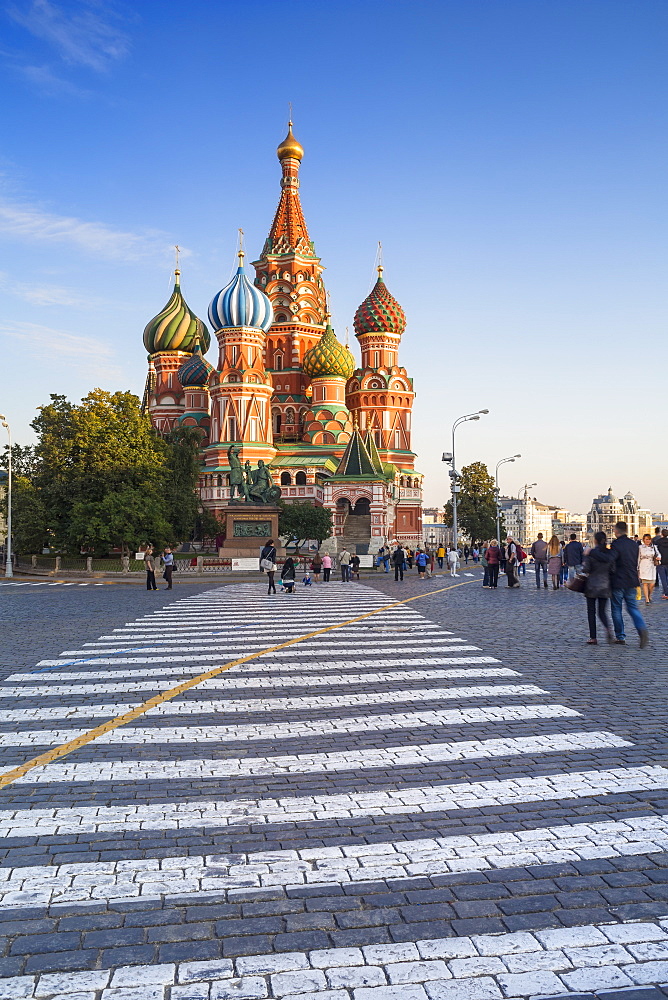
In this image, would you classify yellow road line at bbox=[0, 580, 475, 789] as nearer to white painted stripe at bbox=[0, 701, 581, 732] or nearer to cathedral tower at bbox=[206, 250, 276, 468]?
white painted stripe at bbox=[0, 701, 581, 732]

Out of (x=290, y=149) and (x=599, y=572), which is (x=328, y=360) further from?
(x=599, y=572)

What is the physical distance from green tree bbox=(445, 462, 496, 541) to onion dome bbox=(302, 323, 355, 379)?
14.6 m

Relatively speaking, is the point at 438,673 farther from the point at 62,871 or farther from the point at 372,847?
the point at 62,871

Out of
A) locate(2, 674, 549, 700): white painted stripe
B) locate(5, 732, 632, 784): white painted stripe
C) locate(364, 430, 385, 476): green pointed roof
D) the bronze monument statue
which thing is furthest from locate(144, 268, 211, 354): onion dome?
locate(5, 732, 632, 784): white painted stripe

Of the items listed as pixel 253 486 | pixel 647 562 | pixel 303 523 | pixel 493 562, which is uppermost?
pixel 253 486

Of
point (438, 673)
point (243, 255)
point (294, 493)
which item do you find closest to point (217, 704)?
point (438, 673)

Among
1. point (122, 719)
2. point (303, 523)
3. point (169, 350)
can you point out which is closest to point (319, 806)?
point (122, 719)

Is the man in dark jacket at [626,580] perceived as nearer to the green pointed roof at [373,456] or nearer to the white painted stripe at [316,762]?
→ the white painted stripe at [316,762]

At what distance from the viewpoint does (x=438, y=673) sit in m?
9.97

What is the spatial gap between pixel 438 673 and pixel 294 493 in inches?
2152

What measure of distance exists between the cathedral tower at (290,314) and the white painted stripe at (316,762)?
6647cm

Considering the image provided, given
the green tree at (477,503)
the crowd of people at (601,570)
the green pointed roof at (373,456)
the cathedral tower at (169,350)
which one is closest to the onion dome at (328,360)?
the green pointed roof at (373,456)

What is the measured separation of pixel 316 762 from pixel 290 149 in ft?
266

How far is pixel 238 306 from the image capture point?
212 feet
